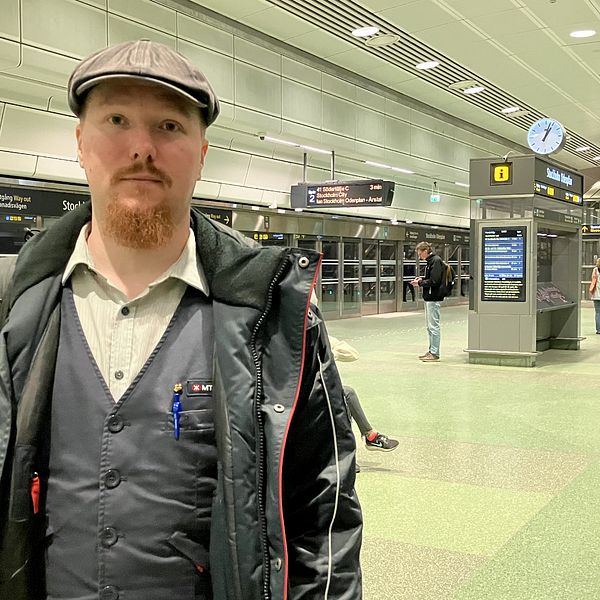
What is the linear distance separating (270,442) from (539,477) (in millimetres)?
4072

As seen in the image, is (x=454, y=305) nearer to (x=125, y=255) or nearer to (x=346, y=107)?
(x=346, y=107)

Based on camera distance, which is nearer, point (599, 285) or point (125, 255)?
point (125, 255)

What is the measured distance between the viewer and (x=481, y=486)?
4.72 m

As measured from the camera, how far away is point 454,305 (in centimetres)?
2438

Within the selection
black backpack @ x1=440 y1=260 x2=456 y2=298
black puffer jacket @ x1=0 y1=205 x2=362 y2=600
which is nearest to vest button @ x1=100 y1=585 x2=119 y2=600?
black puffer jacket @ x1=0 y1=205 x2=362 y2=600

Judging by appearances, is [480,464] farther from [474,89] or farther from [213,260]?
[474,89]

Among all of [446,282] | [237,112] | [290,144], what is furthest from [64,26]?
[446,282]

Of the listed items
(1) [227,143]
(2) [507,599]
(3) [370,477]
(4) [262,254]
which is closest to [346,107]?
(1) [227,143]

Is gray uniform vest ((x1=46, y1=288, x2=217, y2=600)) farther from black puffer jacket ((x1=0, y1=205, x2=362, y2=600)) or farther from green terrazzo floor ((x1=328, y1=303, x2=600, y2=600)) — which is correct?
green terrazzo floor ((x1=328, y1=303, x2=600, y2=600))

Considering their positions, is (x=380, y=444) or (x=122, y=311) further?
(x=380, y=444)

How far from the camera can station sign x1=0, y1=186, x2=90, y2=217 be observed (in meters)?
9.88

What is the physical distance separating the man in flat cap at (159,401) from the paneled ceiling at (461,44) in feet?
30.0

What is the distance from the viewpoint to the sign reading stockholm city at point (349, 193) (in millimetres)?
13328

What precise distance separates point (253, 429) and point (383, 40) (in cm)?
1095
